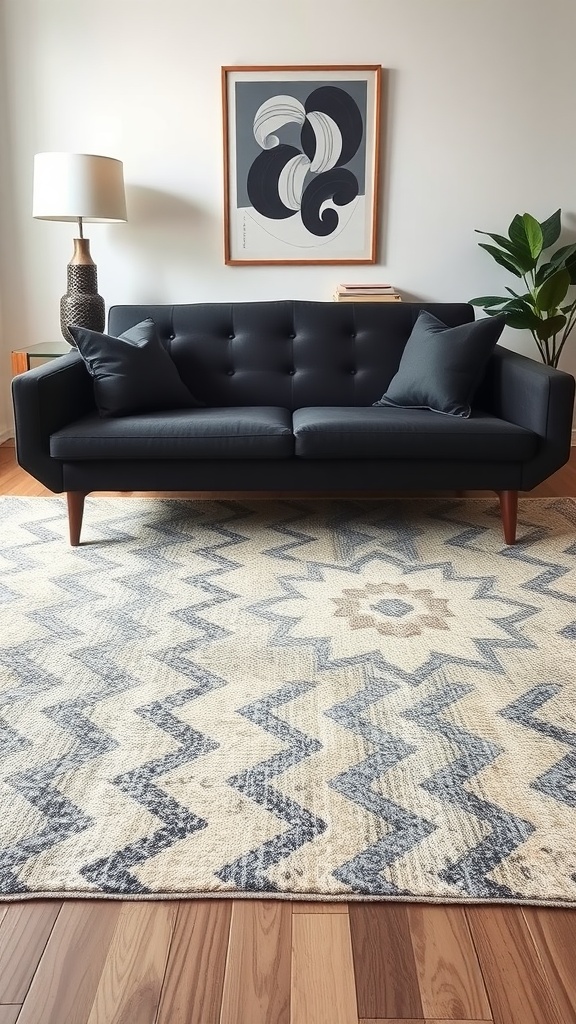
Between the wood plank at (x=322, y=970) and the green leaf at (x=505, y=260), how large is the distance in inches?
124

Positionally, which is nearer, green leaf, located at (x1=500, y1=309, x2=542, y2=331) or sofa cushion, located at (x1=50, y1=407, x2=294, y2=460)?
sofa cushion, located at (x1=50, y1=407, x2=294, y2=460)

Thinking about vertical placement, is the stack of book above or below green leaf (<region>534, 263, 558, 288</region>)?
below

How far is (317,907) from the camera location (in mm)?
1317

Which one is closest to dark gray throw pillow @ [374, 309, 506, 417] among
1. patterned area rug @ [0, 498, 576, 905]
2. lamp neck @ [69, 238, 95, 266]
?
patterned area rug @ [0, 498, 576, 905]

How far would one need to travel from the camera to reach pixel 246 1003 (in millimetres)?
1157

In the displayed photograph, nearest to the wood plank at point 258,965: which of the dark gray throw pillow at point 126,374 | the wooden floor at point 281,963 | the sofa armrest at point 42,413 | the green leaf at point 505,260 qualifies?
the wooden floor at point 281,963

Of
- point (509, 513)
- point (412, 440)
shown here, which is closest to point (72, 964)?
point (412, 440)

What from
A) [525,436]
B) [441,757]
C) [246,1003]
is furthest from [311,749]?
[525,436]

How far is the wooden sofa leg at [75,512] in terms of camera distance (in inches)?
115

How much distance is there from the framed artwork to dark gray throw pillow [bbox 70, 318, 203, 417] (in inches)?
47.2

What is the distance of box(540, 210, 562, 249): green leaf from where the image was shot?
3820 millimetres

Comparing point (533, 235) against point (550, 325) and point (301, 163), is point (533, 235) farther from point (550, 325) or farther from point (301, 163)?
point (301, 163)

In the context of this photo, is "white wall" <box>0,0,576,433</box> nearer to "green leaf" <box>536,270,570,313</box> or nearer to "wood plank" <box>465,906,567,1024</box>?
"green leaf" <box>536,270,570,313</box>

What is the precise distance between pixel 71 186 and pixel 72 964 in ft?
10.3
